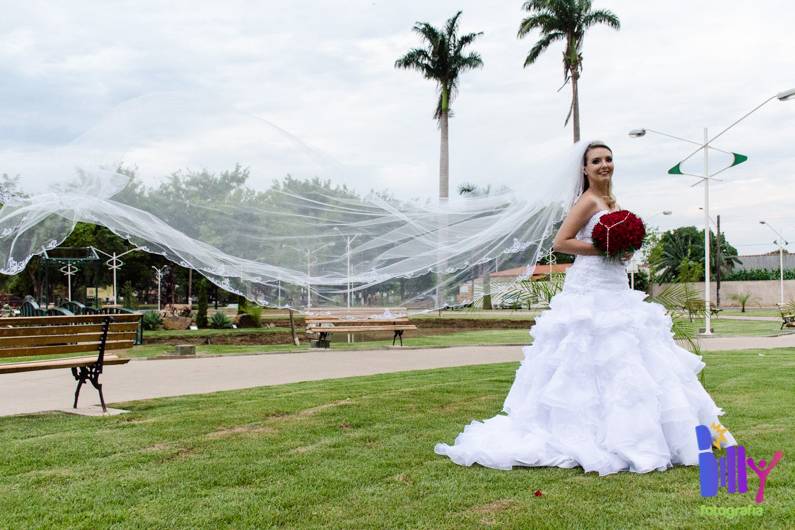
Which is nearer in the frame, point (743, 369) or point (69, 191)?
point (69, 191)

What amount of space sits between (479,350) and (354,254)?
10624mm

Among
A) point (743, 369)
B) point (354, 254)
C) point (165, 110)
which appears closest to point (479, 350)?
point (743, 369)

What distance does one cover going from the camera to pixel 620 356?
516 centimetres

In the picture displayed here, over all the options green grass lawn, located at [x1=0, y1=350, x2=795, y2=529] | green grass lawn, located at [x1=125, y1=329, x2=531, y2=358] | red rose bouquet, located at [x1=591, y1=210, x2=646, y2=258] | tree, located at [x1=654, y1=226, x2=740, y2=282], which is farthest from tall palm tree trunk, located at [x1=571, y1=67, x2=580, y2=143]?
tree, located at [x1=654, y1=226, x2=740, y2=282]

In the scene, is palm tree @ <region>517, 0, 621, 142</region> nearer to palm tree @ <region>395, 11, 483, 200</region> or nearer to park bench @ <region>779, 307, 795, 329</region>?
palm tree @ <region>395, 11, 483, 200</region>

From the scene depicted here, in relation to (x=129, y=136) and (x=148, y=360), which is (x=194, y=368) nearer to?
(x=148, y=360)

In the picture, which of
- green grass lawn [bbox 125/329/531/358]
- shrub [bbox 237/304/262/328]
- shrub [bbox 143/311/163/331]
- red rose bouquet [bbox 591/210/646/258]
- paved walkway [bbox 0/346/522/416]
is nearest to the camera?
red rose bouquet [bbox 591/210/646/258]

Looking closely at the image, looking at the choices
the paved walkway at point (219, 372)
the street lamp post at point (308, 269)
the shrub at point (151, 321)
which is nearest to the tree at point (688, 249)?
the shrub at point (151, 321)

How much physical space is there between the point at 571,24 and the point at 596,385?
33.1 metres

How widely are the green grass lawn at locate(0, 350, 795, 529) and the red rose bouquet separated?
1.56 m

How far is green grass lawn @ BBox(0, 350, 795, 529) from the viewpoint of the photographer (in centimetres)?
401

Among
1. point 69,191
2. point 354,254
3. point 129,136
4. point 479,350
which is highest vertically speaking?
point 129,136

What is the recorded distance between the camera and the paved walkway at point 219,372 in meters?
8.96

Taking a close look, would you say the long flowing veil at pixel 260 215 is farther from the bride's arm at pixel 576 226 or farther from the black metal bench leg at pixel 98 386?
the black metal bench leg at pixel 98 386
